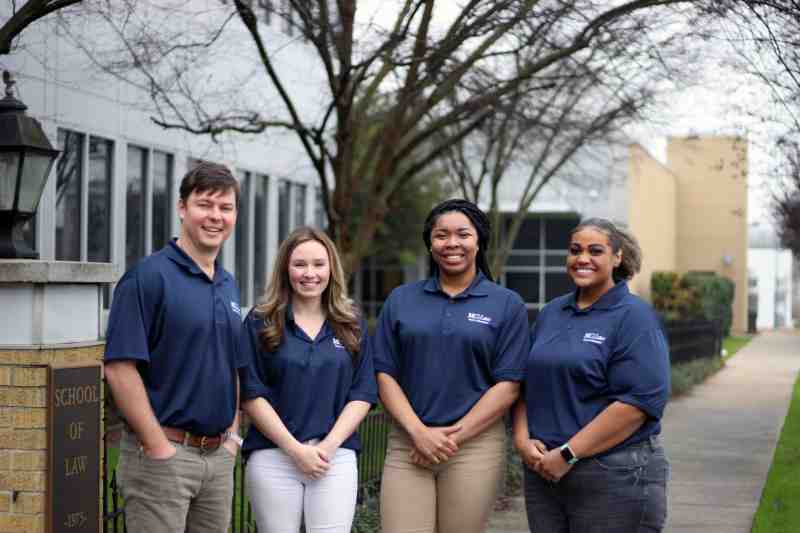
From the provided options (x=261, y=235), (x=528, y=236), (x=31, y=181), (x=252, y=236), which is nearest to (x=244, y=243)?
(x=252, y=236)

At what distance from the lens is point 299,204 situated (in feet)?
76.7

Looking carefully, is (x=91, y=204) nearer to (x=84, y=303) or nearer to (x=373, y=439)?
(x=373, y=439)

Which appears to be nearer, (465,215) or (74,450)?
(465,215)

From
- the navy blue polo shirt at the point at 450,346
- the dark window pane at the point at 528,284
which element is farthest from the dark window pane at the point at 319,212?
the navy blue polo shirt at the point at 450,346

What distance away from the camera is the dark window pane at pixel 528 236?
39344mm

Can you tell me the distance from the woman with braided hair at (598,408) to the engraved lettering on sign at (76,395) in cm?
205

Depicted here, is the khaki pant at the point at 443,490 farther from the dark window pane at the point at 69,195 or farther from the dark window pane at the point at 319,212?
the dark window pane at the point at 319,212

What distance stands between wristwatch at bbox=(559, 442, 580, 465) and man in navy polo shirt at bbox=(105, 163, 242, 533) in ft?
4.45

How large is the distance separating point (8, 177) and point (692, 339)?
20451mm

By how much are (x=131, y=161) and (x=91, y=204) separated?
136 cm

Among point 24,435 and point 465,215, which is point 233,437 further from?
point 465,215

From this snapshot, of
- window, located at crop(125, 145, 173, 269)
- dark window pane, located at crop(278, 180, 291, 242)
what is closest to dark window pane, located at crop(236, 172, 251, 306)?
dark window pane, located at crop(278, 180, 291, 242)

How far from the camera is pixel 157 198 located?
17281 millimetres

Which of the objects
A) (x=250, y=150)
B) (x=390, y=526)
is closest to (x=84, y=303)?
(x=390, y=526)
